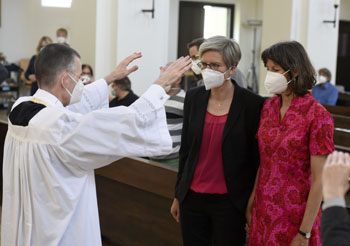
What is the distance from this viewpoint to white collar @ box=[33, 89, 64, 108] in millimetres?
2299

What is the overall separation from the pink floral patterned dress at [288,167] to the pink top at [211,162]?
21 cm

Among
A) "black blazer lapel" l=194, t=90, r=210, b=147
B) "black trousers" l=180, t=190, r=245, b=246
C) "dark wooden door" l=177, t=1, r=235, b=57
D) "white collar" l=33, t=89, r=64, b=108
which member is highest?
"dark wooden door" l=177, t=1, r=235, b=57

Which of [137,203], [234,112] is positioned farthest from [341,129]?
[234,112]

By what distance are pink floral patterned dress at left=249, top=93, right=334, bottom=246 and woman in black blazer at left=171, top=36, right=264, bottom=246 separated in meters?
0.14

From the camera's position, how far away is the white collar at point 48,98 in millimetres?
2299

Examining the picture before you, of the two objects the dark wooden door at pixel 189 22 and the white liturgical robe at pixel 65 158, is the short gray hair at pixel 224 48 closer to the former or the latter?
the white liturgical robe at pixel 65 158

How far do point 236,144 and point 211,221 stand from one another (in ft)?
1.31

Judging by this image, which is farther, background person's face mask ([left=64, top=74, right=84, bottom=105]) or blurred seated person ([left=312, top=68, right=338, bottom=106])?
blurred seated person ([left=312, top=68, right=338, bottom=106])

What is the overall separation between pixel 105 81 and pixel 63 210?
0.91m

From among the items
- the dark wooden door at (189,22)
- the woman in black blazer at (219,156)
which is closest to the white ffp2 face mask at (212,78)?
the woman in black blazer at (219,156)

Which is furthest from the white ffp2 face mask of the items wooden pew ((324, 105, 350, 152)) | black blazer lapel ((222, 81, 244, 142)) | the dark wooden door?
the dark wooden door

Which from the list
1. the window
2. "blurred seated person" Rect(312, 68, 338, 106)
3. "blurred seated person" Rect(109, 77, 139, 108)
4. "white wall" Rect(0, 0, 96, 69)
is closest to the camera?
"blurred seated person" Rect(109, 77, 139, 108)

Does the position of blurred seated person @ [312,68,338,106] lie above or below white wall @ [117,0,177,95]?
below

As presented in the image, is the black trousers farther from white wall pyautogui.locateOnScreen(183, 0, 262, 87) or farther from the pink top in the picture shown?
white wall pyautogui.locateOnScreen(183, 0, 262, 87)
